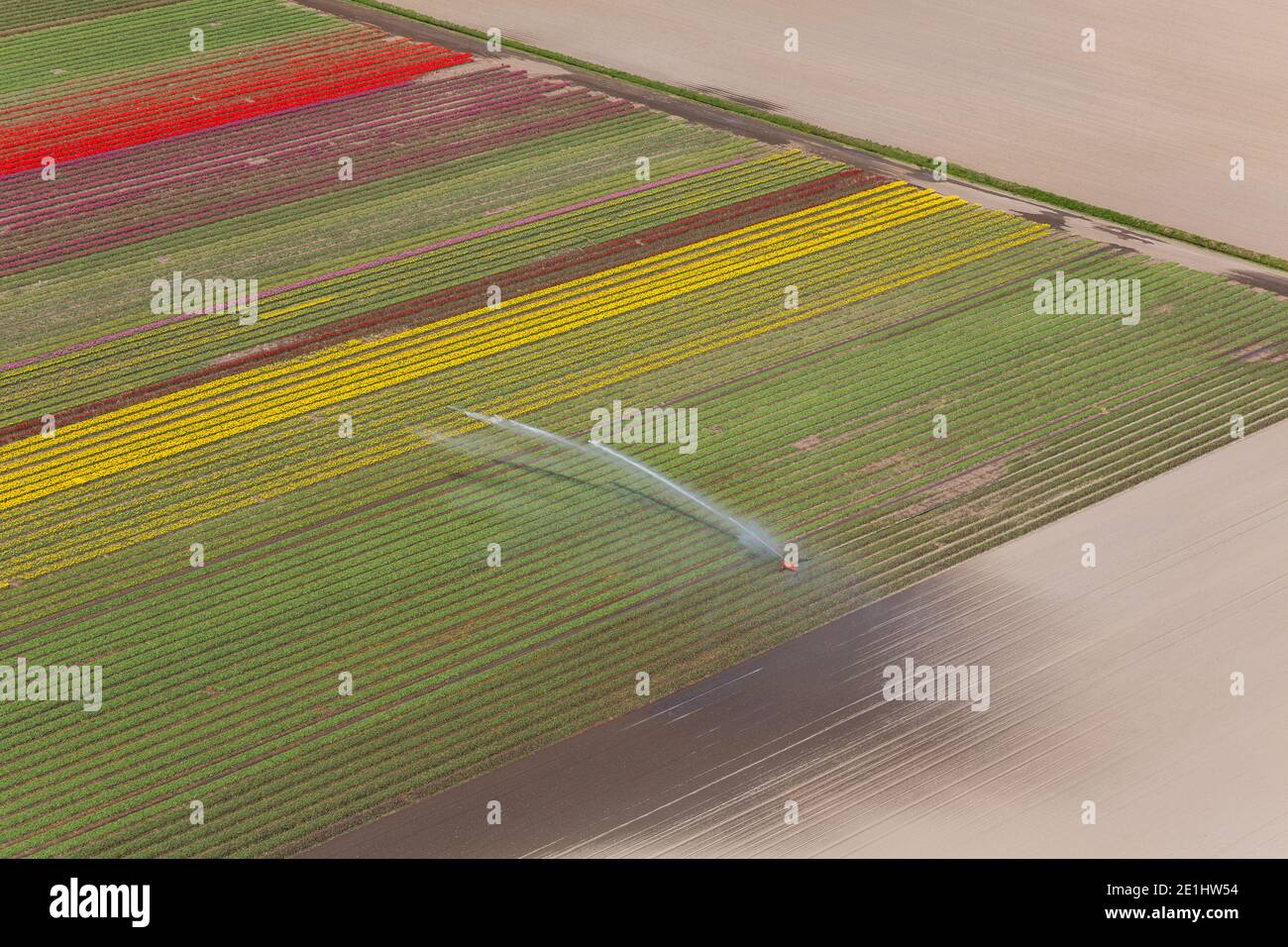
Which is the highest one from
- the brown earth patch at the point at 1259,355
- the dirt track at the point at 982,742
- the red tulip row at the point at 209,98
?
the red tulip row at the point at 209,98

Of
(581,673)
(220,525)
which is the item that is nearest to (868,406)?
(581,673)

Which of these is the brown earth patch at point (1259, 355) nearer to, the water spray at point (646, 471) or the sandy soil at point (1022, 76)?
the sandy soil at point (1022, 76)

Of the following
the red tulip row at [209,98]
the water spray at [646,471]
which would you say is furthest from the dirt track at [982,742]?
the red tulip row at [209,98]

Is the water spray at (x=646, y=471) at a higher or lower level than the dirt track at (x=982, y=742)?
higher

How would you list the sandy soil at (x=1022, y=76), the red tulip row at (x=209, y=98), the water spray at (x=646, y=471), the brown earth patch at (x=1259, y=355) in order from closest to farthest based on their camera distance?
the water spray at (x=646, y=471) → the brown earth patch at (x=1259, y=355) → the sandy soil at (x=1022, y=76) → the red tulip row at (x=209, y=98)

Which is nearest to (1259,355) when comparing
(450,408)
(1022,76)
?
(450,408)

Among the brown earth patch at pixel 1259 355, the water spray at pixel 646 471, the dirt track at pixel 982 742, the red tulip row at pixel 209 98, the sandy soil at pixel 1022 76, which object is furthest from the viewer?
the red tulip row at pixel 209 98

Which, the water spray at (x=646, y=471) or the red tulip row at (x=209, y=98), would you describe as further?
the red tulip row at (x=209, y=98)
